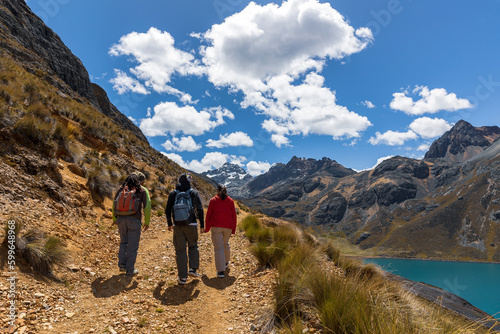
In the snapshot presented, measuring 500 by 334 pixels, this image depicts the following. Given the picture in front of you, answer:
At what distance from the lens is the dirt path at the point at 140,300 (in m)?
4.17

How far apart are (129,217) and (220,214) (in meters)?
2.37

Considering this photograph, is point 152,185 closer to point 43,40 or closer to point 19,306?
point 19,306

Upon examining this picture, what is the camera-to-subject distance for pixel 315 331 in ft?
12.5

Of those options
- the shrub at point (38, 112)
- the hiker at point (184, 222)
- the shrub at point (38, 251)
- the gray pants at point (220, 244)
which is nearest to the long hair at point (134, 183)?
the hiker at point (184, 222)

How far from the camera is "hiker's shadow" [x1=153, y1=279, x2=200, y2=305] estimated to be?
5.39 meters

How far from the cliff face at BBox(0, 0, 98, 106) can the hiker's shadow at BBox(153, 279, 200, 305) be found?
45.9 m

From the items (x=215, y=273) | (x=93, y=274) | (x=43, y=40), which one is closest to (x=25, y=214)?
(x=93, y=274)

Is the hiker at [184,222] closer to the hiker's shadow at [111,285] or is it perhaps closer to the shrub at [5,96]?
the hiker's shadow at [111,285]

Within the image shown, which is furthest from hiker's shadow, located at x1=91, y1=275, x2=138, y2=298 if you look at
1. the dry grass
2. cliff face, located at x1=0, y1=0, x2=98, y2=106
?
cliff face, located at x1=0, y1=0, x2=98, y2=106

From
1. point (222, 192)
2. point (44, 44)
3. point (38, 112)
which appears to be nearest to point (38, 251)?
point (222, 192)

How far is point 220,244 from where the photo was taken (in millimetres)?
7062

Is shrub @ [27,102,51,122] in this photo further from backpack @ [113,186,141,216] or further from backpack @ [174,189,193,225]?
backpack @ [174,189,193,225]

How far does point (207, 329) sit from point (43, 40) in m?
69.8

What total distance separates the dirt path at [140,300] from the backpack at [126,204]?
1.52 m
